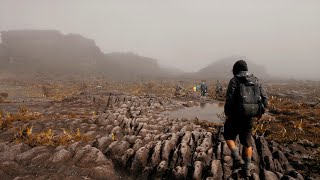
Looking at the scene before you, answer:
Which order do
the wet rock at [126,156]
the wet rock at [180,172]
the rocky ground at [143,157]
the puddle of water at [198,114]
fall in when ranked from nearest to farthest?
1. the wet rock at [180,172]
2. the rocky ground at [143,157]
3. the wet rock at [126,156]
4. the puddle of water at [198,114]

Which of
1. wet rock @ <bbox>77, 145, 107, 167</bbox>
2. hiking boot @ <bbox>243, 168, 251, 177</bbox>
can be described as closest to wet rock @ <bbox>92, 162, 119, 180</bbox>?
wet rock @ <bbox>77, 145, 107, 167</bbox>

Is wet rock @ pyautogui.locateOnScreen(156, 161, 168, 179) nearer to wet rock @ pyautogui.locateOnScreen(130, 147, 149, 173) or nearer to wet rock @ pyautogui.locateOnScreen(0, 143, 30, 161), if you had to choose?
wet rock @ pyautogui.locateOnScreen(130, 147, 149, 173)

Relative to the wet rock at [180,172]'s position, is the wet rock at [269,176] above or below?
above

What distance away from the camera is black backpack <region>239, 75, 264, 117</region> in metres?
8.34

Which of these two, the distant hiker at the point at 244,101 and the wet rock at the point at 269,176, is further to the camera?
the wet rock at the point at 269,176

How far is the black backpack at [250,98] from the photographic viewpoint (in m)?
8.34

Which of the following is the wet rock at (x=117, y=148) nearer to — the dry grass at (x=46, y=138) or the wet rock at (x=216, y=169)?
the dry grass at (x=46, y=138)

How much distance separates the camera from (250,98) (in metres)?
8.39

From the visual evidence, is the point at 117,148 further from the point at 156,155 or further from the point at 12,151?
the point at 12,151

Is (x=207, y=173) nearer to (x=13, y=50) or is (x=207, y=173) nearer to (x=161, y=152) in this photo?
(x=161, y=152)

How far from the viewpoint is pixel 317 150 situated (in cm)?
1598

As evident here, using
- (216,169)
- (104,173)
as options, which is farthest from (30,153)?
(216,169)

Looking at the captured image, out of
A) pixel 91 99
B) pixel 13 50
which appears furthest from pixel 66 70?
pixel 91 99

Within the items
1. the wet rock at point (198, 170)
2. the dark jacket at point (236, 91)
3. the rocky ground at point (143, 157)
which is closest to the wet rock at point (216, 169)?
the rocky ground at point (143, 157)
